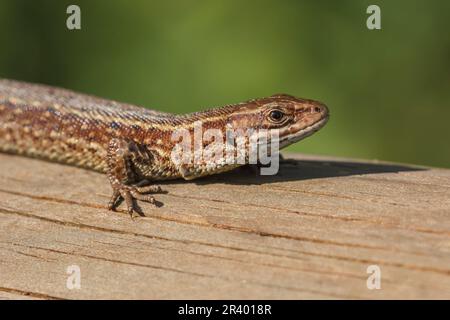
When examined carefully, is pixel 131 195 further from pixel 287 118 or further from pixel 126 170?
pixel 287 118

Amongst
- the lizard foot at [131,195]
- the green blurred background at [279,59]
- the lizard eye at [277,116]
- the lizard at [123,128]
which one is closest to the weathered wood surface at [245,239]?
the lizard foot at [131,195]

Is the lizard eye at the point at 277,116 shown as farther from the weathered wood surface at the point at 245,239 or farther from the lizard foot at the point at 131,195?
the lizard foot at the point at 131,195

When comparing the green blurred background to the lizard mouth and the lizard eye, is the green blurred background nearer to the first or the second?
the lizard mouth

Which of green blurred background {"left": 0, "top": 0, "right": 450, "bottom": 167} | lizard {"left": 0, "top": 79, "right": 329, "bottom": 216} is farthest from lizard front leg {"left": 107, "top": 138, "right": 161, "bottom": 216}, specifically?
green blurred background {"left": 0, "top": 0, "right": 450, "bottom": 167}

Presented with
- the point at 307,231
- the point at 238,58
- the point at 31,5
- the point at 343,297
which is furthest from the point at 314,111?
the point at 31,5

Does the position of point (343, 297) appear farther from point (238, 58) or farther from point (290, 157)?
point (238, 58)

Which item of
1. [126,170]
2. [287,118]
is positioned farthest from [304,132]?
[126,170]
